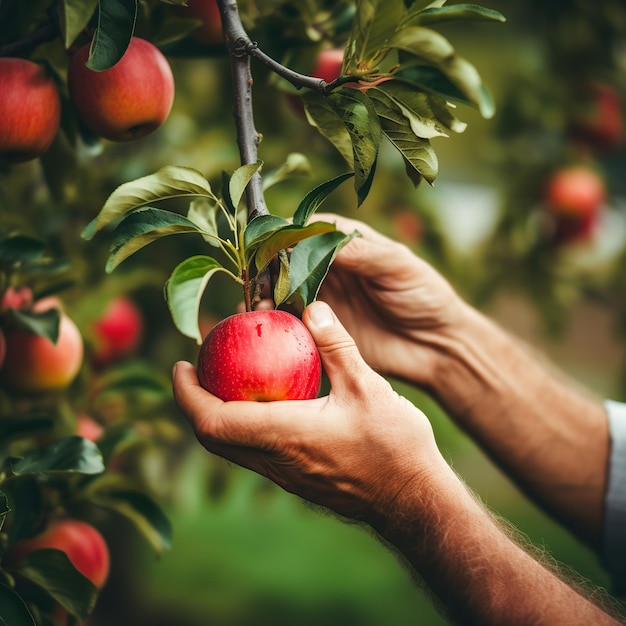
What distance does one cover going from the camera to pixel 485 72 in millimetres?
2570

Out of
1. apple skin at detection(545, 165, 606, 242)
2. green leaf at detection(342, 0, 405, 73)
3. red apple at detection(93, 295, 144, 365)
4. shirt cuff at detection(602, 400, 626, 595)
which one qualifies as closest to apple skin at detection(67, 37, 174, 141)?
green leaf at detection(342, 0, 405, 73)

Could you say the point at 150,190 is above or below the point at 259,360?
above

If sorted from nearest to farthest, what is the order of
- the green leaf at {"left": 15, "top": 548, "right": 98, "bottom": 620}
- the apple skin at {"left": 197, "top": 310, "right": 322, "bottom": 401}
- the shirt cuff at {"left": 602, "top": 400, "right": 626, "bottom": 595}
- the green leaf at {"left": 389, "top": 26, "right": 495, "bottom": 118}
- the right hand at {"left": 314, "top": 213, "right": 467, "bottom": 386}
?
the green leaf at {"left": 389, "top": 26, "right": 495, "bottom": 118}
the apple skin at {"left": 197, "top": 310, "right": 322, "bottom": 401}
the green leaf at {"left": 15, "top": 548, "right": 98, "bottom": 620}
the right hand at {"left": 314, "top": 213, "right": 467, "bottom": 386}
the shirt cuff at {"left": 602, "top": 400, "right": 626, "bottom": 595}

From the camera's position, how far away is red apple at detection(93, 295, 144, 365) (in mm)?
1558

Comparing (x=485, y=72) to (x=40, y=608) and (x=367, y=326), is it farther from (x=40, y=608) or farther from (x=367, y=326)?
(x=40, y=608)

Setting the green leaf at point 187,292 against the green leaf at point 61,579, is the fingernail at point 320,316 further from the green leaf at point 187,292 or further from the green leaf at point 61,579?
the green leaf at point 61,579

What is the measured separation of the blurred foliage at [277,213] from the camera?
3.67ft

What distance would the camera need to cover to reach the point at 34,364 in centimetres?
110

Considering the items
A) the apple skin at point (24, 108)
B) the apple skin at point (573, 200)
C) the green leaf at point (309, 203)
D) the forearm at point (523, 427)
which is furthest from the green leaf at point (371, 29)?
the apple skin at point (573, 200)

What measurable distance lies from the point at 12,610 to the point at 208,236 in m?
0.45

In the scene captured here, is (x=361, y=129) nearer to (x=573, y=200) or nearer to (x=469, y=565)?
(x=469, y=565)

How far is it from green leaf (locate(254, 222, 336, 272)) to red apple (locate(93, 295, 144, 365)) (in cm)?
82

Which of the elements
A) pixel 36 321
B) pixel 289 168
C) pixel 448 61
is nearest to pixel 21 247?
pixel 36 321

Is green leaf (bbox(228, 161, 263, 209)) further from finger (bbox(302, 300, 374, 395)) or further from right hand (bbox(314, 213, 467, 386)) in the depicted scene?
right hand (bbox(314, 213, 467, 386))
